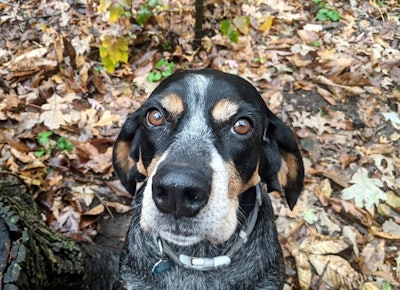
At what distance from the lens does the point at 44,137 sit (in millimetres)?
5406

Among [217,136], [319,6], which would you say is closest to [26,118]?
[217,136]

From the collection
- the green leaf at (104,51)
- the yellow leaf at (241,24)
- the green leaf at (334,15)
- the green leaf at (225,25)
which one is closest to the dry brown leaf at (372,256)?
the yellow leaf at (241,24)

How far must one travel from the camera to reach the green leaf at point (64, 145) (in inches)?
212

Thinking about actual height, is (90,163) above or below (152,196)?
below

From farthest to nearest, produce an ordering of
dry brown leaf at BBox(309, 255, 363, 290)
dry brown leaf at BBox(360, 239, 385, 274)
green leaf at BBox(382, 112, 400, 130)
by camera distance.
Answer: green leaf at BBox(382, 112, 400, 130)
dry brown leaf at BBox(360, 239, 385, 274)
dry brown leaf at BBox(309, 255, 363, 290)

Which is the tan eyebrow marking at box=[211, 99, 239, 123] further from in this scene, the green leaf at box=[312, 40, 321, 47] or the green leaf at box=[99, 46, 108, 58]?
the green leaf at box=[312, 40, 321, 47]

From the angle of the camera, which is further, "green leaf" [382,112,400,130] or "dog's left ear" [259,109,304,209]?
"green leaf" [382,112,400,130]

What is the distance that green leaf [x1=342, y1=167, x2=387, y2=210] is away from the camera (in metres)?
5.35

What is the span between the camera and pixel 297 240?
502 centimetres

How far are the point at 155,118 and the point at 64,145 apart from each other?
2478 mm

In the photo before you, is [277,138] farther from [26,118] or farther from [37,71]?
[37,71]

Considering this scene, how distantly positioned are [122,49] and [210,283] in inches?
144

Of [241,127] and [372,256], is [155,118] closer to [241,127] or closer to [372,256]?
[241,127]

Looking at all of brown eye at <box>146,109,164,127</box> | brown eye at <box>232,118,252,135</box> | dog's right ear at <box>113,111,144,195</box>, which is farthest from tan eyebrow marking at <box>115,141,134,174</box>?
brown eye at <box>232,118,252,135</box>
